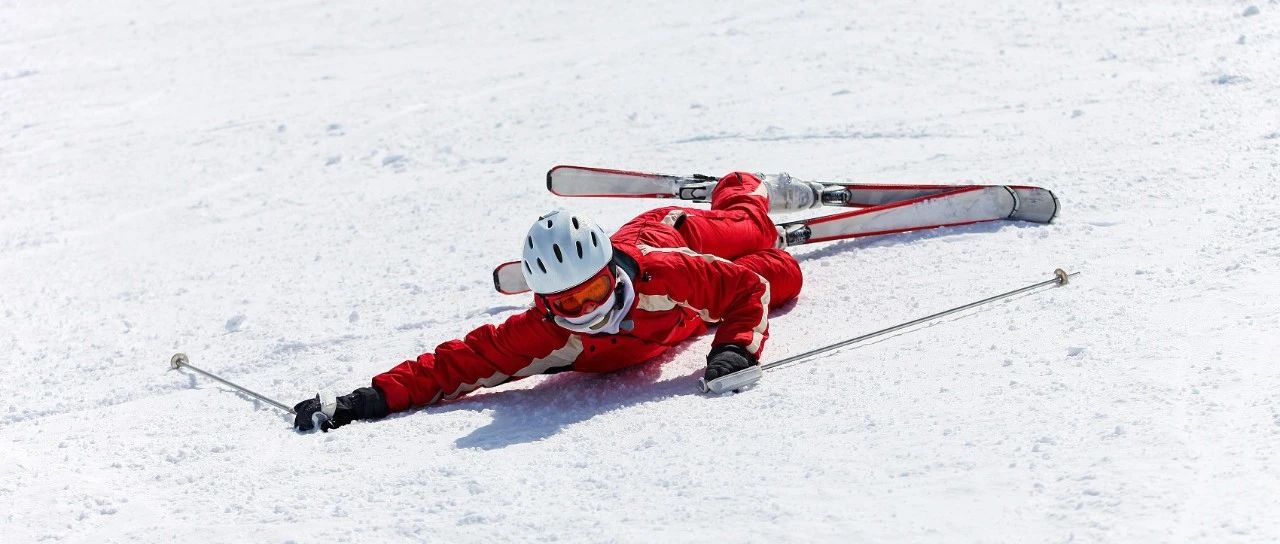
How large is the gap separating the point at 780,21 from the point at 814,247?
5.83 metres

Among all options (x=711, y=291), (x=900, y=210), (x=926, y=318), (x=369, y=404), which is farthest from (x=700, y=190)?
(x=369, y=404)

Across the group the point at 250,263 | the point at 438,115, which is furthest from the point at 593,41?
the point at 250,263

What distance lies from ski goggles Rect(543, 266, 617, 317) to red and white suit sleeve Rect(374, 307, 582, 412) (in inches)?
8.7

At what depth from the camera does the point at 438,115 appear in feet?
35.9

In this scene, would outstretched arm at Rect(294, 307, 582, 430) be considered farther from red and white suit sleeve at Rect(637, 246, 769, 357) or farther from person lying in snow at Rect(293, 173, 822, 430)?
red and white suit sleeve at Rect(637, 246, 769, 357)

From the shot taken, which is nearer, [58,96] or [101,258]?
[101,258]

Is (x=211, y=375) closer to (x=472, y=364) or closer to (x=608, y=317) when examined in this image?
(x=472, y=364)

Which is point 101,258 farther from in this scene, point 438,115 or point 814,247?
point 814,247

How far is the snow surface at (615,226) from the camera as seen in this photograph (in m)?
3.98

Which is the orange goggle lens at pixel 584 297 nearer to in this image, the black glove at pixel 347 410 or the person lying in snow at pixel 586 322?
the person lying in snow at pixel 586 322

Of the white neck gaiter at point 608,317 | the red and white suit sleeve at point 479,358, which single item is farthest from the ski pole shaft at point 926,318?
the red and white suit sleeve at point 479,358

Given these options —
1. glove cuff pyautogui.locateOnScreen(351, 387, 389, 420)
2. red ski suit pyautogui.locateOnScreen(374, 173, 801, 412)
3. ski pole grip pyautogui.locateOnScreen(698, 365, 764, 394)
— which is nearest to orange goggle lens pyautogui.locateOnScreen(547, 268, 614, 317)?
red ski suit pyautogui.locateOnScreen(374, 173, 801, 412)

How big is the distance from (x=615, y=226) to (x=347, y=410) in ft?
10.2

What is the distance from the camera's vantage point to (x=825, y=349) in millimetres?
5320
